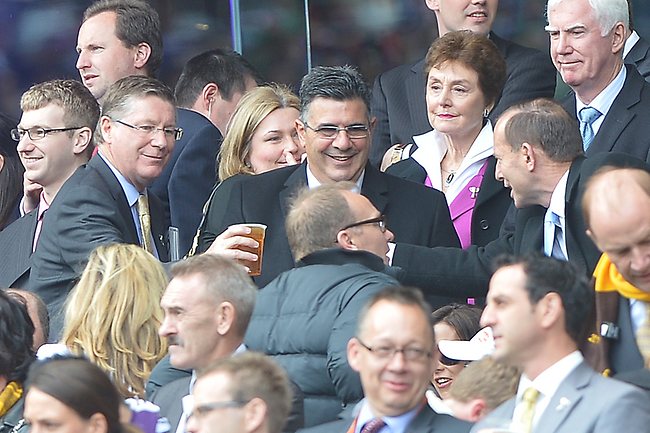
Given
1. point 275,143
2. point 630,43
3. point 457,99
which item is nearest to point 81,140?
point 275,143

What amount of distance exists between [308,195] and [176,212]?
6.48 feet

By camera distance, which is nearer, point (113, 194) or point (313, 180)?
point (313, 180)

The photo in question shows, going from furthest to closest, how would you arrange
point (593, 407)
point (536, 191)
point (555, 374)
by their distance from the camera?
point (536, 191) < point (555, 374) < point (593, 407)

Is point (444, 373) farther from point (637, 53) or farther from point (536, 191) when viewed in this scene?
point (637, 53)

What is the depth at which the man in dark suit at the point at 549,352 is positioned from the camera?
512 centimetres

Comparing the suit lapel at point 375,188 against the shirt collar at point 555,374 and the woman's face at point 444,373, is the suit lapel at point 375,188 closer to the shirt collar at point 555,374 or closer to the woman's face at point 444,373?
the woman's face at point 444,373

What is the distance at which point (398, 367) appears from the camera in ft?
17.9

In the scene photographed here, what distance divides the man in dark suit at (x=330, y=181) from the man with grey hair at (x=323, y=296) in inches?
32.8

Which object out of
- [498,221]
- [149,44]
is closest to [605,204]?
[498,221]

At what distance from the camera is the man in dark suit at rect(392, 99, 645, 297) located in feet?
22.2

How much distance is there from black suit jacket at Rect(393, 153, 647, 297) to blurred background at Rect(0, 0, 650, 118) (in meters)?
3.05

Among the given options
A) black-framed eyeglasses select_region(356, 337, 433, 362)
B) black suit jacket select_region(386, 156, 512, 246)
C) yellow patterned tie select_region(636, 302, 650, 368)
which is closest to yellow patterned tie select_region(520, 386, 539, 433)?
black-framed eyeglasses select_region(356, 337, 433, 362)

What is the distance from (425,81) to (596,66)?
136cm

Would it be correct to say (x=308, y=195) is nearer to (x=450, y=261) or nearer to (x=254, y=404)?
(x=450, y=261)
